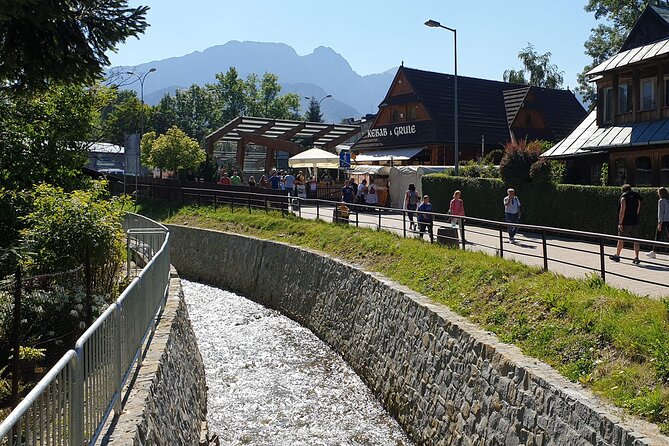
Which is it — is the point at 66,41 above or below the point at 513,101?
below

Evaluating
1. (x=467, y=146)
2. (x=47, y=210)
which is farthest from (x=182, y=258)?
(x=467, y=146)

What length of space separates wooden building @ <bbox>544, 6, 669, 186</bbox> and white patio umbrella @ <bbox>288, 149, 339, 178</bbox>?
1246cm

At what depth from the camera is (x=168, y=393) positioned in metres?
8.16

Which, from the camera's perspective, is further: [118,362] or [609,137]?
[609,137]

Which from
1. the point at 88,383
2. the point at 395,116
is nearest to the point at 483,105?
the point at 395,116

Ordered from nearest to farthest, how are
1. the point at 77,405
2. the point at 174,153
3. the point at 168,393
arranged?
the point at 77,405 < the point at 168,393 < the point at 174,153

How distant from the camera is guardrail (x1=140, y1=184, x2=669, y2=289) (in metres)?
11.3

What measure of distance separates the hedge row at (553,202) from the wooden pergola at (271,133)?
14007 mm

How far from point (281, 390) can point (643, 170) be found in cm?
1573

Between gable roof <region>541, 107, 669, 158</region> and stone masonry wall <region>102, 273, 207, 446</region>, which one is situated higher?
gable roof <region>541, 107, 669, 158</region>

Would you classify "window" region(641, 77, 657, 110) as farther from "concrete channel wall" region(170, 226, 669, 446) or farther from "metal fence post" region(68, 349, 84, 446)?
"metal fence post" region(68, 349, 84, 446)

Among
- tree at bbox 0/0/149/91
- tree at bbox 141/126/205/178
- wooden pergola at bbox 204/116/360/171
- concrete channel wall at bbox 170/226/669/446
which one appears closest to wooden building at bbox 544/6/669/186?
concrete channel wall at bbox 170/226/669/446

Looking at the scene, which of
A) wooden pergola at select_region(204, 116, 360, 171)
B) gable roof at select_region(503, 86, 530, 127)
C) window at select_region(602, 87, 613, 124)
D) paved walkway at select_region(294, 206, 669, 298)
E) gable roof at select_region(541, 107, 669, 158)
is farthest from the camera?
gable roof at select_region(503, 86, 530, 127)

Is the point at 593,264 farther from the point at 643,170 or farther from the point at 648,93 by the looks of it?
the point at 648,93
